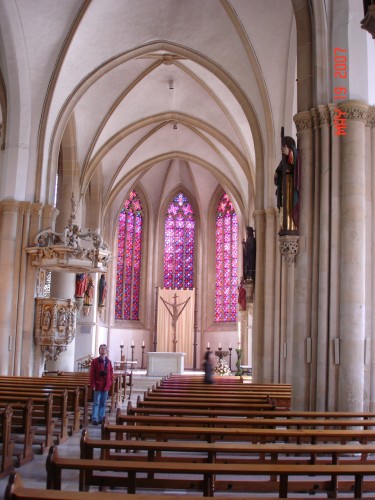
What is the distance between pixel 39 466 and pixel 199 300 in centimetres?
2670

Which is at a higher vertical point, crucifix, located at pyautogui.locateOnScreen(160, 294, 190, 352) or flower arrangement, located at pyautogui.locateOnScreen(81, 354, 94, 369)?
crucifix, located at pyautogui.locateOnScreen(160, 294, 190, 352)

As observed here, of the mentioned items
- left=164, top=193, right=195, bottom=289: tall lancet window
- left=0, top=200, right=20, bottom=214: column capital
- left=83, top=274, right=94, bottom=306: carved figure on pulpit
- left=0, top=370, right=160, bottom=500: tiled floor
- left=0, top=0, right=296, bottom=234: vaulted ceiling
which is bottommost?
left=0, top=370, right=160, bottom=500: tiled floor

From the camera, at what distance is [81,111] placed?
2380 centimetres

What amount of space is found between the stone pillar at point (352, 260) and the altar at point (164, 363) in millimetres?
16952

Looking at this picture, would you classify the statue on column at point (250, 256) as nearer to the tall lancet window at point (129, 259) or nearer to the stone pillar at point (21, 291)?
the stone pillar at point (21, 291)

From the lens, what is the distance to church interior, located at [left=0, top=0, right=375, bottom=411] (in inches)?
412

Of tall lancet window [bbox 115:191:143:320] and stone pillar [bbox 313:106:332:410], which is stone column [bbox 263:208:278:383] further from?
tall lancet window [bbox 115:191:143:320]

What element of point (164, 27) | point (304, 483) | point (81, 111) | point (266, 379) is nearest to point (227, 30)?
point (164, 27)

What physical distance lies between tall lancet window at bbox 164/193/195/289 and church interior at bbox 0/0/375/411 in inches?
3.1

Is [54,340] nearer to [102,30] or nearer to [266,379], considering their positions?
[266,379]

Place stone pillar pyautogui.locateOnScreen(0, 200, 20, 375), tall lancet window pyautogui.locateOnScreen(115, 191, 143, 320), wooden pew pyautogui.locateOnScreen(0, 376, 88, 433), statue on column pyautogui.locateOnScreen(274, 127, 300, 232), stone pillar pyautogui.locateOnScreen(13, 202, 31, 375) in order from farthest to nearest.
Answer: tall lancet window pyautogui.locateOnScreen(115, 191, 143, 320)
stone pillar pyautogui.locateOnScreen(13, 202, 31, 375)
stone pillar pyautogui.locateOnScreen(0, 200, 20, 375)
wooden pew pyautogui.locateOnScreen(0, 376, 88, 433)
statue on column pyautogui.locateOnScreen(274, 127, 300, 232)

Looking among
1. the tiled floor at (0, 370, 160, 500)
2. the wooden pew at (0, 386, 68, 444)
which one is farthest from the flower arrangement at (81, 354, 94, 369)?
the wooden pew at (0, 386, 68, 444)

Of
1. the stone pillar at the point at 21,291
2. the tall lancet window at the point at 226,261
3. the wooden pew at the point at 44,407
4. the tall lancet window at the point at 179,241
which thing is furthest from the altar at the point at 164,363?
the wooden pew at the point at 44,407

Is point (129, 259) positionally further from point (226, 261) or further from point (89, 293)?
point (89, 293)
